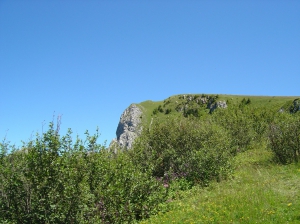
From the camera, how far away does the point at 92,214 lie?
12258 mm

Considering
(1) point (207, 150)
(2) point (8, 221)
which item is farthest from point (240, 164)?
(2) point (8, 221)

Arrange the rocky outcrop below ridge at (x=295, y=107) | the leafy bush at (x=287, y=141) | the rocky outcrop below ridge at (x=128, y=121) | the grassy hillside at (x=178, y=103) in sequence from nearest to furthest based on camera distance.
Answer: the leafy bush at (x=287, y=141) < the rocky outcrop below ridge at (x=295, y=107) < the grassy hillside at (x=178, y=103) < the rocky outcrop below ridge at (x=128, y=121)

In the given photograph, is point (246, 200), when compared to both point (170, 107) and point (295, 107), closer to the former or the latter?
point (295, 107)

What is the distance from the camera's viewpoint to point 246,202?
12531 millimetres

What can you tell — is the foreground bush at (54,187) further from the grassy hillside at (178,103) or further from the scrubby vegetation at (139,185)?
the grassy hillside at (178,103)

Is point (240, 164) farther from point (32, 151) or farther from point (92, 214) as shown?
point (32, 151)

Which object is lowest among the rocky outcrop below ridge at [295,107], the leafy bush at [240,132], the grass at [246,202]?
the grass at [246,202]

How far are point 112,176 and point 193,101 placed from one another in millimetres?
156818

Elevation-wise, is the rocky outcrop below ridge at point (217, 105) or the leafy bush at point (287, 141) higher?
the rocky outcrop below ridge at point (217, 105)

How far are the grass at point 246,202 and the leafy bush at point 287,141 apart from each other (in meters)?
3.36

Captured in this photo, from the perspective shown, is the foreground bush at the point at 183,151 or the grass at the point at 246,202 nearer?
the grass at the point at 246,202

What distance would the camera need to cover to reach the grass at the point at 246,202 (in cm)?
1092

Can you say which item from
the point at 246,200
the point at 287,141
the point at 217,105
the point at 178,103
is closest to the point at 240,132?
the point at 287,141

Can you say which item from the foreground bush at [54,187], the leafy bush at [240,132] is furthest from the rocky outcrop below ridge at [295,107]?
the foreground bush at [54,187]
